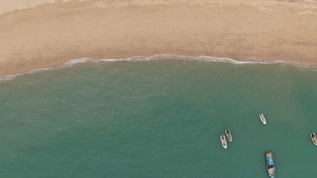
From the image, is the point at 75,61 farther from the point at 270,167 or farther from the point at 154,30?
the point at 270,167

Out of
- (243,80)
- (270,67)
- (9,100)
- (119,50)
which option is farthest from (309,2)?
(9,100)

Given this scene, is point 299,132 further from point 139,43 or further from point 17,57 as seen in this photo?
point 17,57

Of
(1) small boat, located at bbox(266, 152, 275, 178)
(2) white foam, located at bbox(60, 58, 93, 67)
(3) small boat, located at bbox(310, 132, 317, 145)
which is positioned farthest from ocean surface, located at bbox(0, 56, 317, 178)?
(1) small boat, located at bbox(266, 152, 275, 178)

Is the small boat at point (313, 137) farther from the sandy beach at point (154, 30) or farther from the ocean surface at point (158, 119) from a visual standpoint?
the sandy beach at point (154, 30)

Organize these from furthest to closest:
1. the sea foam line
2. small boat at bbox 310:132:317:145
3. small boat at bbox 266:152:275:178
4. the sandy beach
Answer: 1. small boat at bbox 310:132:317:145
2. small boat at bbox 266:152:275:178
3. the sea foam line
4. the sandy beach

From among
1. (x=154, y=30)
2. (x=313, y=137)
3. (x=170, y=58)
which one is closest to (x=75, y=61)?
(x=154, y=30)

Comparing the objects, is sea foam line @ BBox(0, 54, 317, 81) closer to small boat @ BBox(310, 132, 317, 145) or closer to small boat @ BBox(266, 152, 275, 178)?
small boat @ BBox(310, 132, 317, 145)
